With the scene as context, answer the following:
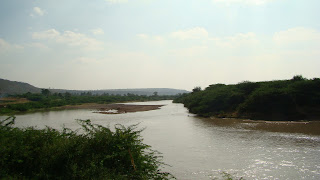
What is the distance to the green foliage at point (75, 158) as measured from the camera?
737 centimetres

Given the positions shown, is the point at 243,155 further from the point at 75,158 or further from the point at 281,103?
the point at 281,103

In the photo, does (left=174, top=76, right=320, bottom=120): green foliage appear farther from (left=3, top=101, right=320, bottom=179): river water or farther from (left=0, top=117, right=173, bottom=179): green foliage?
(left=0, top=117, right=173, bottom=179): green foliage

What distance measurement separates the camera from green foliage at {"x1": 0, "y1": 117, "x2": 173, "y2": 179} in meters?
7.37

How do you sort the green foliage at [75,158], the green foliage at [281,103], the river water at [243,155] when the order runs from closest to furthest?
the green foliage at [75,158], the river water at [243,155], the green foliage at [281,103]

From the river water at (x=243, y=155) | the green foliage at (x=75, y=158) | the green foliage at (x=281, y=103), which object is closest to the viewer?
the green foliage at (x=75, y=158)

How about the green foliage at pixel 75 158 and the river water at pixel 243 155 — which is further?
the river water at pixel 243 155

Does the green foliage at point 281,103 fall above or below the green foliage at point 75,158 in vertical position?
above

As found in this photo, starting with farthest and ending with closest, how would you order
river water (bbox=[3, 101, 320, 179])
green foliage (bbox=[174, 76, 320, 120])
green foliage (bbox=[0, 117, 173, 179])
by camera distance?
1. green foliage (bbox=[174, 76, 320, 120])
2. river water (bbox=[3, 101, 320, 179])
3. green foliage (bbox=[0, 117, 173, 179])

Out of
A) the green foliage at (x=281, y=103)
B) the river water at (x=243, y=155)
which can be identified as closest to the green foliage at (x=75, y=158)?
the river water at (x=243, y=155)

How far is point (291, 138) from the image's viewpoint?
58.4ft

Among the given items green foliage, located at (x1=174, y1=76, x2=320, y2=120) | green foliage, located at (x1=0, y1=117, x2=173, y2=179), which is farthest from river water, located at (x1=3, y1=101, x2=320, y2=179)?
green foliage, located at (x1=174, y1=76, x2=320, y2=120)

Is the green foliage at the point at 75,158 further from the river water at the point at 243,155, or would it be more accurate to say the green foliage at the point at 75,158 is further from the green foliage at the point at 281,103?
the green foliage at the point at 281,103

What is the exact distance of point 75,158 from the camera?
26.4 feet

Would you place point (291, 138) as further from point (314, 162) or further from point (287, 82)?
point (287, 82)
